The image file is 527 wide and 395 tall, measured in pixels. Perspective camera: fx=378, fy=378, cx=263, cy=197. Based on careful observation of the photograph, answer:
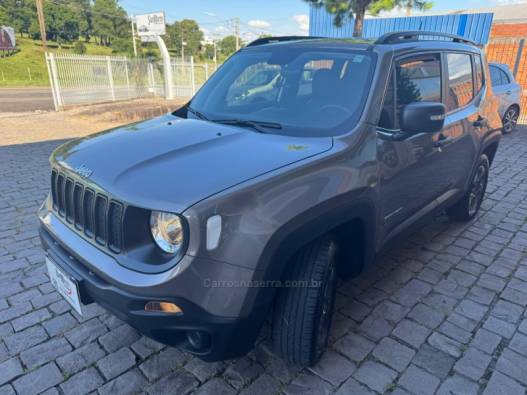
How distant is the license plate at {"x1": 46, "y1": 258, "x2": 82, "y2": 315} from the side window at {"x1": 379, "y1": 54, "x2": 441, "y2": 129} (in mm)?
2001

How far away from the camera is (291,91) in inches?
108

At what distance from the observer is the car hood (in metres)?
1.69

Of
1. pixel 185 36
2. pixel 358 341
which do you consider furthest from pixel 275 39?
pixel 185 36

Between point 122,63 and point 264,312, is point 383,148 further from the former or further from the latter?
point 122,63

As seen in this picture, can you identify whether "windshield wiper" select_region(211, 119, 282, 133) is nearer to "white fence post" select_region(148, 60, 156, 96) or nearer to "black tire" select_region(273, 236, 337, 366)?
"black tire" select_region(273, 236, 337, 366)

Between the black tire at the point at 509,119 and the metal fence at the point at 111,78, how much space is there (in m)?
13.4

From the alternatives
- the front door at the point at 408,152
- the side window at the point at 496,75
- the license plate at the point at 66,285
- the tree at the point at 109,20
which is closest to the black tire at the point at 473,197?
the front door at the point at 408,152

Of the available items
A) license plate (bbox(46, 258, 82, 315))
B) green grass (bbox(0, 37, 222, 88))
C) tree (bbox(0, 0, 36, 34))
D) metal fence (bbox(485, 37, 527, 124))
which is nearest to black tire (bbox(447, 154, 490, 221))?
license plate (bbox(46, 258, 82, 315))

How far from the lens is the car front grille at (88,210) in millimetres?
1787

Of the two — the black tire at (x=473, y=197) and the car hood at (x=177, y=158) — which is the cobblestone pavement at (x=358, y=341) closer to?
the black tire at (x=473, y=197)

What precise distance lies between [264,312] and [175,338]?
44cm

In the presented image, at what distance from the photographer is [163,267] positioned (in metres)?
1.65

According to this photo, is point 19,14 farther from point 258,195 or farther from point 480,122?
point 258,195

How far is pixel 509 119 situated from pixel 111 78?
14284 mm
